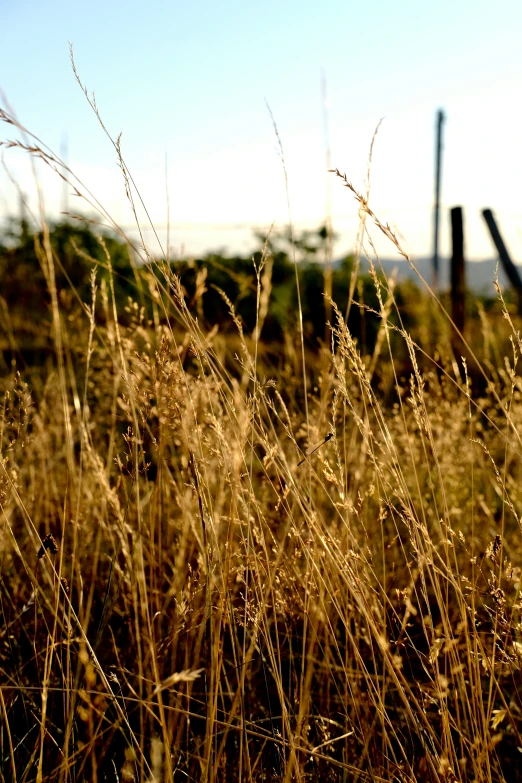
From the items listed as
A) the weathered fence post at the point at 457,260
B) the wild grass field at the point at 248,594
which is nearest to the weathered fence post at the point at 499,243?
the weathered fence post at the point at 457,260

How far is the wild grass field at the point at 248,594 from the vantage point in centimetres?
122

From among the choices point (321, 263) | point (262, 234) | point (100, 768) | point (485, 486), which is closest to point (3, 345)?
point (262, 234)

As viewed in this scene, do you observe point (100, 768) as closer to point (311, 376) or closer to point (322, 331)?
point (311, 376)

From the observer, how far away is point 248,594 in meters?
1.72

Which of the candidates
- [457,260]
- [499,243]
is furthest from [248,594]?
[499,243]

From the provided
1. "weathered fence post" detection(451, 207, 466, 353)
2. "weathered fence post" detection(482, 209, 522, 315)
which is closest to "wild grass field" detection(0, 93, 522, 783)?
"weathered fence post" detection(451, 207, 466, 353)

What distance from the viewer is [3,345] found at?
21.2 ft

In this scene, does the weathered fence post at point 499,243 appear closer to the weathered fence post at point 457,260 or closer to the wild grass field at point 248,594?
the weathered fence post at point 457,260

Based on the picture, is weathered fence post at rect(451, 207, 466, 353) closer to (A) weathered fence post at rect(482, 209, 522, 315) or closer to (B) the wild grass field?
(A) weathered fence post at rect(482, 209, 522, 315)

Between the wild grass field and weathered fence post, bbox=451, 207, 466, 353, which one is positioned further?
weathered fence post, bbox=451, 207, 466, 353

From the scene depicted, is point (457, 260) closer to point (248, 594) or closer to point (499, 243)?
point (499, 243)

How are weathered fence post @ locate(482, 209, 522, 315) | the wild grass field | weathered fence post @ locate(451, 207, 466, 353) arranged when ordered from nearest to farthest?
the wild grass field, weathered fence post @ locate(451, 207, 466, 353), weathered fence post @ locate(482, 209, 522, 315)

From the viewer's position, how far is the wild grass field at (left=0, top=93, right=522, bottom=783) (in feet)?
3.99

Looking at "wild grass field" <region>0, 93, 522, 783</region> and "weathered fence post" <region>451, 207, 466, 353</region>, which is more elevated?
"weathered fence post" <region>451, 207, 466, 353</region>
